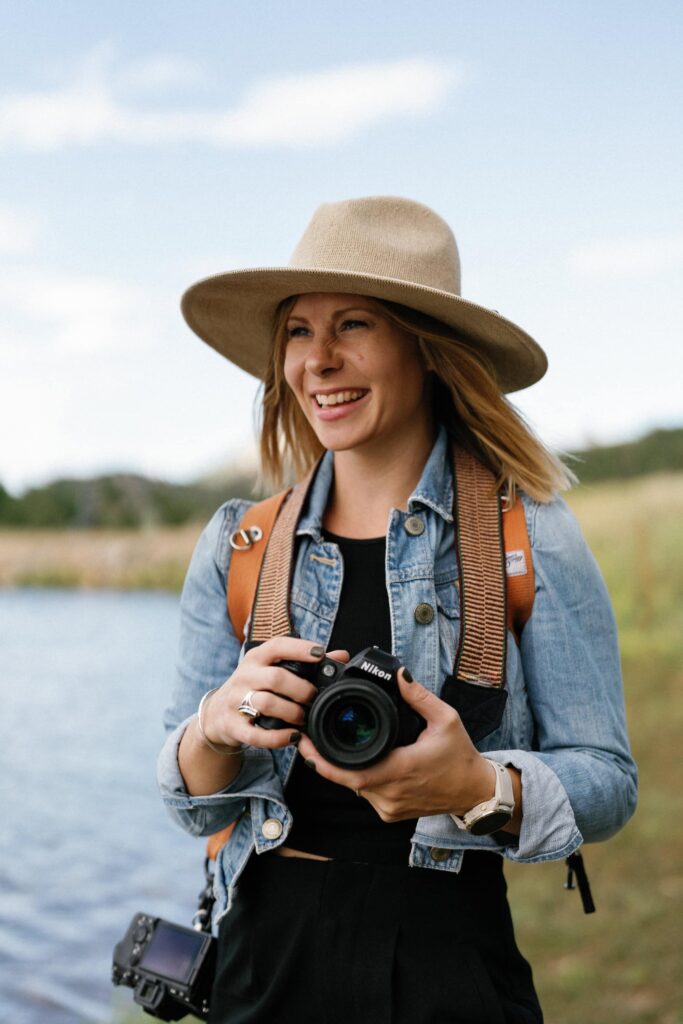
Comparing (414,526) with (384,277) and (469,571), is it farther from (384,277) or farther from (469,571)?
(384,277)

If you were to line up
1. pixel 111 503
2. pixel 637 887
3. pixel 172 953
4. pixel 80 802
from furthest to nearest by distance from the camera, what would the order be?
pixel 111 503
pixel 80 802
pixel 637 887
pixel 172 953

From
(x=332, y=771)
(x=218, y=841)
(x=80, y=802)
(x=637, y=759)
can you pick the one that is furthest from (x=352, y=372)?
(x=80, y=802)

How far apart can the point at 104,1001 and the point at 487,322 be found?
4.05m

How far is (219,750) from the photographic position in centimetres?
159

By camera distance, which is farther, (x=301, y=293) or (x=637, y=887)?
(x=637, y=887)

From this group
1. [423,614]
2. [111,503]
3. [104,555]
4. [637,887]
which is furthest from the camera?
[111,503]

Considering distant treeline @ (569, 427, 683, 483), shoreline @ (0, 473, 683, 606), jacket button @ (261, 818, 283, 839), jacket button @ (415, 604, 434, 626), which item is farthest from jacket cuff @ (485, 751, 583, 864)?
distant treeline @ (569, 427, 683, 483)

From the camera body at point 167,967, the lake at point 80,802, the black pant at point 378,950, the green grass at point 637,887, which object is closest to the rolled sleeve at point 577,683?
the black pant at point 378,950

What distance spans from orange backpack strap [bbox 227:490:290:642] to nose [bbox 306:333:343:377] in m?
0.26

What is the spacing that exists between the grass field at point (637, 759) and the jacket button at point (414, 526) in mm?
495

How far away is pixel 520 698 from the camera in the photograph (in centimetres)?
165

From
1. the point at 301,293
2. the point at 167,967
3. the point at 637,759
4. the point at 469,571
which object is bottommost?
the point at 637,759

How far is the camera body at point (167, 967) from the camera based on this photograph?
181 cm

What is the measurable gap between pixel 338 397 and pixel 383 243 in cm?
26
